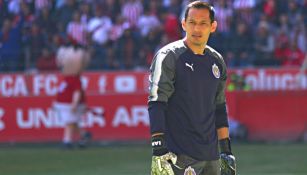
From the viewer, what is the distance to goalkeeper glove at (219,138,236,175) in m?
6.81

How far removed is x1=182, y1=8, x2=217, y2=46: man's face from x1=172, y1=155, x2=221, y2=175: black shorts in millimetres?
860

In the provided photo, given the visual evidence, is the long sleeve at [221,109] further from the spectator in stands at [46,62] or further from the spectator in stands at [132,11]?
the spectator in stands at [132,11]

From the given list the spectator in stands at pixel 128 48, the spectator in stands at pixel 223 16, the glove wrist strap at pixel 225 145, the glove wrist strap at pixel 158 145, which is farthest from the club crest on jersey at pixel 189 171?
the spectator in stands at pixel 223 16

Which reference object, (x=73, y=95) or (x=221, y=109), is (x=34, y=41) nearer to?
(x=73, y=95)

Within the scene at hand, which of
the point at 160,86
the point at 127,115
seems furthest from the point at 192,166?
the point at 127,115

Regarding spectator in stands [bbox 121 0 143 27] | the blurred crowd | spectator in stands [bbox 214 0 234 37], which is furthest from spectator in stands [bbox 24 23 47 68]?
spectator in stands [bbox 214 0 234 37]

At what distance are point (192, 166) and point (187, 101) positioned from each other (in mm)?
480

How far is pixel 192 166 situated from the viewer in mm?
6551

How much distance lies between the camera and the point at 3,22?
2188 cm

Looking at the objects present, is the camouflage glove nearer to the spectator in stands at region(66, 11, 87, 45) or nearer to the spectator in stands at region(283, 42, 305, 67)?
the spectator in stands at region(283, 42, 305, 67)

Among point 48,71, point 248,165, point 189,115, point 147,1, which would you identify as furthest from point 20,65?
point 189,115

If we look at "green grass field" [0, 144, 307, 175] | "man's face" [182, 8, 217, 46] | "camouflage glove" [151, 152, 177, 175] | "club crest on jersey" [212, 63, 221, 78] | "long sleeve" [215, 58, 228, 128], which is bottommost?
"green grass field" [0, 144, 307, 175]

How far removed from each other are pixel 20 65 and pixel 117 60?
230cm

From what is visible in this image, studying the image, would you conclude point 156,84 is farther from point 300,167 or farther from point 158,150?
point 300,167
